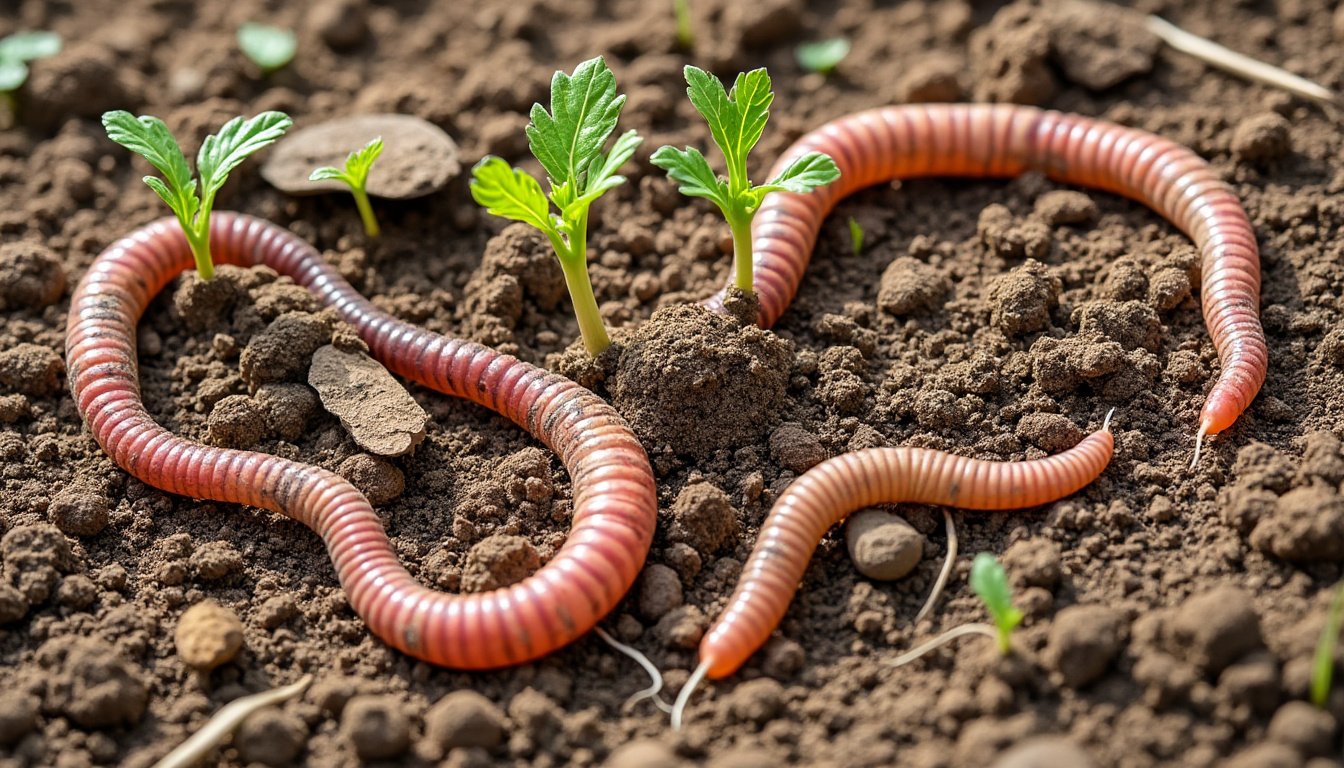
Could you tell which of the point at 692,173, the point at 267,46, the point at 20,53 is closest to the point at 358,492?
the point at 692,173

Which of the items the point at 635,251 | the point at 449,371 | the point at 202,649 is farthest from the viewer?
the point at 635,251

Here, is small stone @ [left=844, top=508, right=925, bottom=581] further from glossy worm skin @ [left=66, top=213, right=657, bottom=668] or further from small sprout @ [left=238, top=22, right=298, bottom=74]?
small sprout @ [left=238, top=22, right=298, bottom=74]

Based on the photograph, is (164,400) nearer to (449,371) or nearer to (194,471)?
(194,471)

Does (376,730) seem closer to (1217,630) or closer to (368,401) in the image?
(368,401)

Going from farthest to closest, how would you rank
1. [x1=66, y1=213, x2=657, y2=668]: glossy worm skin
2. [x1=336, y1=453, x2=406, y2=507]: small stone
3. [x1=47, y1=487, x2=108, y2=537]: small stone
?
[x1=336, y1=453, x2=406, y2=507]: small stone
[x1=47, y1=487, x2=108, y2=537]: small stone
[x1=66, y1=213, x2=657, y2=668]: glossy worm skin

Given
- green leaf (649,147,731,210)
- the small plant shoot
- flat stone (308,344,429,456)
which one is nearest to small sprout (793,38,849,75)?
green leaf (649,147,731,210)

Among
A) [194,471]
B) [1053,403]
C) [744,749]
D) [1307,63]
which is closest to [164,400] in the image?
[194,471]
